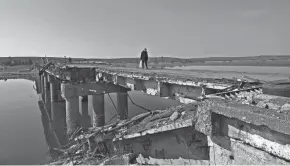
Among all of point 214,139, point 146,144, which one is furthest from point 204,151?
point 146,144

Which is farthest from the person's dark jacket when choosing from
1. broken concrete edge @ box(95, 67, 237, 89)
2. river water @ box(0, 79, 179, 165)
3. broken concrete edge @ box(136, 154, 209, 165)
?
river water @ box(0, 79, 179, 165)

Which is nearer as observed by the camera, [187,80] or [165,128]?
[165,128]

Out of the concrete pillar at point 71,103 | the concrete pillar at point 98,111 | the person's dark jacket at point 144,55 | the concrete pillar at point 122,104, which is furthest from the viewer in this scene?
the concrete pillar at point 122,104

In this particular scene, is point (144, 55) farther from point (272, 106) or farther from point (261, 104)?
point (272, 106)

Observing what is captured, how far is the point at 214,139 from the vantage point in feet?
12.3

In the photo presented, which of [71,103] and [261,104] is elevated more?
[261,104]

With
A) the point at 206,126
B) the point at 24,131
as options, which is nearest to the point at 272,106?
the point at 206,126

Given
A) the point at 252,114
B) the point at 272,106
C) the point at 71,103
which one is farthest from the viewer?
the point at 71,103

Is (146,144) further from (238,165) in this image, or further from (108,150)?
(238,165)

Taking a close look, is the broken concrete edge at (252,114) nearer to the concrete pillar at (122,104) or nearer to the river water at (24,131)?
the river water at (24,131)

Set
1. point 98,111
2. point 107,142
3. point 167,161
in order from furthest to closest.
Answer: point 98,111, point 107,142, point 167,161

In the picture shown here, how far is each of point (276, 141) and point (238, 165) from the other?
38.7 inches

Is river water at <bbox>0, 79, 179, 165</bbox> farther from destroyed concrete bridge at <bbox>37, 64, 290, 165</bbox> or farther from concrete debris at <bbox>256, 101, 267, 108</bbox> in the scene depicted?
concrete debris at <bbox>256, 101, 267, 108</bbox>

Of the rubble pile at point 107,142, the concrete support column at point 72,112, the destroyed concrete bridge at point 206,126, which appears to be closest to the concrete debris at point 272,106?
the destroyed concrete bridge at point 206,126
